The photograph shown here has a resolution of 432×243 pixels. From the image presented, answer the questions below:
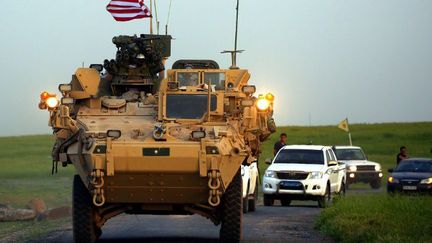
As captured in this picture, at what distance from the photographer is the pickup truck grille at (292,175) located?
3328 centimetres

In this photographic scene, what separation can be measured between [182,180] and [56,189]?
2945 cm

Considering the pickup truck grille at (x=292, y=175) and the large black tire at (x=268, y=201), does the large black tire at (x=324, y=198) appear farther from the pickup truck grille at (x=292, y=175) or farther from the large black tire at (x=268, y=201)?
the large black tire at (x=268, y=201)

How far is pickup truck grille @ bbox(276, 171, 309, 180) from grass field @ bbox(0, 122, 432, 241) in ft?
23.7

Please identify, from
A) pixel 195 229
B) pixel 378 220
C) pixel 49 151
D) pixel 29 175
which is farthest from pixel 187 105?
pixel 49 151

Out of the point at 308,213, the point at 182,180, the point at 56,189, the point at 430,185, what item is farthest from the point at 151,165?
the point at 56,189

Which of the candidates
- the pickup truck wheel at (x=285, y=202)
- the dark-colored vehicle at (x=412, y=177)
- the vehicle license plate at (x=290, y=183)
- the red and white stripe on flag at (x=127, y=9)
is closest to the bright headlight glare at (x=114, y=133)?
the red and white stripe on flag at (x=127, y=9)

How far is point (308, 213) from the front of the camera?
98.9ft

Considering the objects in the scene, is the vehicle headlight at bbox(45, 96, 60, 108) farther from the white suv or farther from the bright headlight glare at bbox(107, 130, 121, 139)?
the white suv

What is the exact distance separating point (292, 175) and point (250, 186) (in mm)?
3356

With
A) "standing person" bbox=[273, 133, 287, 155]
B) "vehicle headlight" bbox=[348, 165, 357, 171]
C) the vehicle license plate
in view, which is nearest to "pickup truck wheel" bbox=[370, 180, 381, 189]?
"vehicle headlight" bbox=[348, 165, 357, 171]

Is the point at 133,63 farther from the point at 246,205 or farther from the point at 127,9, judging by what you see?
the point at 246,205

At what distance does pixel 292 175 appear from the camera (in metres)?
33.4

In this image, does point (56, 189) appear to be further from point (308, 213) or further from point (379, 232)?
point (379, 232)

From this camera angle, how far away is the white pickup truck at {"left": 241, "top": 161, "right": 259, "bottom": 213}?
29438 mm
